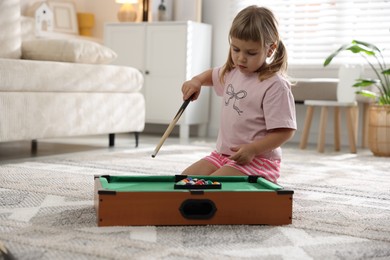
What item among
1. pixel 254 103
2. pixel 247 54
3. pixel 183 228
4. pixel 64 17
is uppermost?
pixel 64 17

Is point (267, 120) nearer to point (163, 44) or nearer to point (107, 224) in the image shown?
point (107, 224)

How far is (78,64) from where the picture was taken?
2.57m

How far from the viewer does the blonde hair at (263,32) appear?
56.3 inches

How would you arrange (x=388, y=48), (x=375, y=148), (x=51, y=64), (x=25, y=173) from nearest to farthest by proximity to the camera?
1. (x=25, y=173)
2. (x=51, y=64)
3. (x=375, y=148)
4. (x=388, y=48)

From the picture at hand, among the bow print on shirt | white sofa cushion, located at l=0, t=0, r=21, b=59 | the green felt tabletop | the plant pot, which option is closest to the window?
the plant pot

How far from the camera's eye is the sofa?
2.21 meters

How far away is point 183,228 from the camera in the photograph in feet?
3.84

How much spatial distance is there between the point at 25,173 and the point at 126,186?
2.50ft

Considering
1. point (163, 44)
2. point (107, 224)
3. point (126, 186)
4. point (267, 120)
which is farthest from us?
point (163, 44)

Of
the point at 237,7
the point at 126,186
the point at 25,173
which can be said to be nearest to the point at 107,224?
the point at 126,186

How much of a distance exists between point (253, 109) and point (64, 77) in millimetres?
1186

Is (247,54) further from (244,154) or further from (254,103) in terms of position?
(244,154)

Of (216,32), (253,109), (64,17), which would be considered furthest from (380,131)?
(64,17)

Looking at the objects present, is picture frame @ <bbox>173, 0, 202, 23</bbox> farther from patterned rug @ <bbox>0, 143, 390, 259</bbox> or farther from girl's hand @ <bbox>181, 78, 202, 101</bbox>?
girl's hand @ <bbox>181, 78, 202, 101</bbox>
